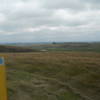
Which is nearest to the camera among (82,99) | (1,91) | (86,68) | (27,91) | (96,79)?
(1,91)

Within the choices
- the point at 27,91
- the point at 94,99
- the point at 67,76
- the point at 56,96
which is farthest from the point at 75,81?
the point at 27,91

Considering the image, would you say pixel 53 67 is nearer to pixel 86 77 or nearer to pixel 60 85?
pixel 86 77

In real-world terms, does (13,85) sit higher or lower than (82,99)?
higher

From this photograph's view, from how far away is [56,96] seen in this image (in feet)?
29.1

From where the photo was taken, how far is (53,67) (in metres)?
18.8

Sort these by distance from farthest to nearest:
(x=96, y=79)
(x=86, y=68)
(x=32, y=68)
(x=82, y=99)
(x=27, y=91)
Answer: (x=86, y=68)
(x=32, y=68)
(x=96, y=79)
(x=82, y=99)
(x=27, y=91)

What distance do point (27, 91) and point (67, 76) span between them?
762cm

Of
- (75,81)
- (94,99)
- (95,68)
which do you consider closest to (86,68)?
(95,68)

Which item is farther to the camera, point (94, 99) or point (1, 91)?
point (94, 99)

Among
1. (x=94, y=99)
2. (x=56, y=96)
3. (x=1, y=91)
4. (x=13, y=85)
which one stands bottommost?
(x=94, y=99)

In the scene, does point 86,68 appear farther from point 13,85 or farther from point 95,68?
point 13,85

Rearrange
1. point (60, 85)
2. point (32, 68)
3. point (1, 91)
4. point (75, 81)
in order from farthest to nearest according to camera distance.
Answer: point (32, 68)
point (75, 81)
point (60, 85)
point (1, 91)

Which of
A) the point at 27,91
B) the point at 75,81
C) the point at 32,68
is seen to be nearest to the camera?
the point at 27,91

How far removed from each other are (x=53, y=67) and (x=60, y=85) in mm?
8033
